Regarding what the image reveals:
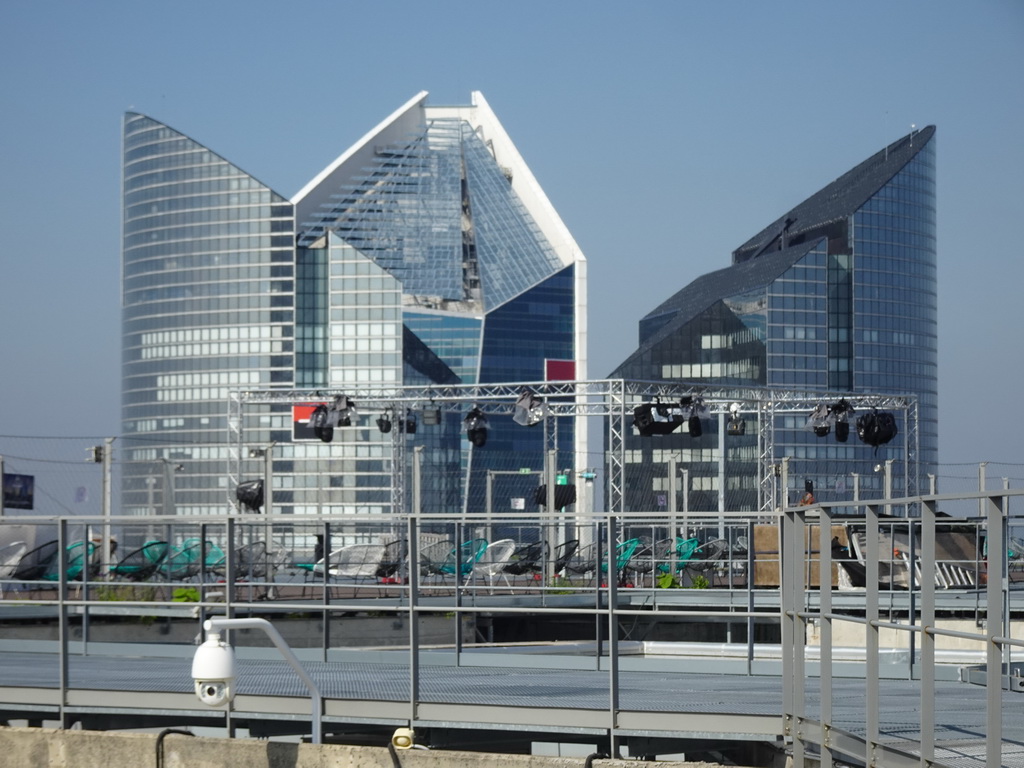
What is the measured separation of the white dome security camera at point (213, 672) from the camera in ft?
21.6

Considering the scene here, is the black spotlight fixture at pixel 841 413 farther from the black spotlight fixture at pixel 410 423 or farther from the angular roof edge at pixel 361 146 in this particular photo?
the angular roof edge at pixel 361 146

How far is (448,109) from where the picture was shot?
500 feet

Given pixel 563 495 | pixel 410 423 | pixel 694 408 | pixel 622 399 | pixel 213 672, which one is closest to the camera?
pixel 213 672

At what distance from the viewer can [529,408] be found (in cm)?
3288

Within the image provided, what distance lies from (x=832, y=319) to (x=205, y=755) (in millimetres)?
137189

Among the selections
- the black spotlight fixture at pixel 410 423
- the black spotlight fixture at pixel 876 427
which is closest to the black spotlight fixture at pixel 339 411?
the black spotlight fixture at pixel 410 423

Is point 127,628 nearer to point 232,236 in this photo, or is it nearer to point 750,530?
point 750,530

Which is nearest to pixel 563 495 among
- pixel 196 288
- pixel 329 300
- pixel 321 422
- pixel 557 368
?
pixel 321 422

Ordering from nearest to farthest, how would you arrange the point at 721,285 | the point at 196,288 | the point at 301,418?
the point at 301,418 → the point at 196,288 → the point at 721,285

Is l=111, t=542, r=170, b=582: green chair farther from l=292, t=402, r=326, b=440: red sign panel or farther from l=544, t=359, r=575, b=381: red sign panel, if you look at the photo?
l=544, t=359, r=575, b=381: red sign panel

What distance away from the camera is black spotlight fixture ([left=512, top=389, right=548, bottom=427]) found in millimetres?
32772

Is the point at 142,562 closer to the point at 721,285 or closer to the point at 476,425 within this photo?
the point at 476,425

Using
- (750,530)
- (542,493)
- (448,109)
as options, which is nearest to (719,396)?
(542,493)

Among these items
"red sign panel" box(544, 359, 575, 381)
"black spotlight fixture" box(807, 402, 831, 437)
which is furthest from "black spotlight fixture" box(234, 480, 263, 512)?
"red sign panel" box(544, 359, 575, 381)
